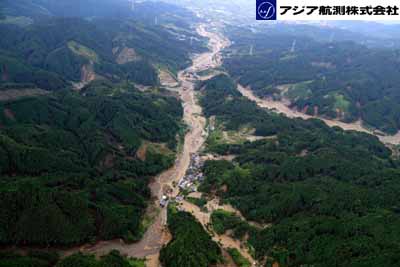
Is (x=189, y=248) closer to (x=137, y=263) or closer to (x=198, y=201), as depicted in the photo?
(x=137, y=263)

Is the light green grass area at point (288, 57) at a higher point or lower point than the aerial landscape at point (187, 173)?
higher

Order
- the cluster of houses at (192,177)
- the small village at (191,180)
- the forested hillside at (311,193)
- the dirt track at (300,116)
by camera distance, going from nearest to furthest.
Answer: the forested hillside at (311,193)
the small village at (191,180)
the cluster of houses at (192,177)
the dirt track at (300,116)

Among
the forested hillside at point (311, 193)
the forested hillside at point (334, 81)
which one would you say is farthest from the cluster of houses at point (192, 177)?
the forested hillside at point (334, 81)

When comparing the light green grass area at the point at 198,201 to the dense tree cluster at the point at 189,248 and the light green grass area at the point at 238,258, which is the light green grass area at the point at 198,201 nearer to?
the dense tree cluster at the point at 189,248

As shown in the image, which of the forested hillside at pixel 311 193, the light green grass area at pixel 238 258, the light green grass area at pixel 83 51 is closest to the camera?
the forested hillside at pixel 311 193

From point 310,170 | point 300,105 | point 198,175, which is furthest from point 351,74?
point 198,175

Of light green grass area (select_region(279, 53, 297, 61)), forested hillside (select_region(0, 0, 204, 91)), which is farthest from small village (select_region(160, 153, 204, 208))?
light green grass area (select_region(279, 53, 297, 61))

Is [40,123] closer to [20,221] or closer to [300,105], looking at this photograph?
[20,221]

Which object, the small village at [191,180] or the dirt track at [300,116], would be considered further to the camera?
the dirt track at [300,116]

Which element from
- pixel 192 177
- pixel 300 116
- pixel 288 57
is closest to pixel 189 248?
pixel 192 177
